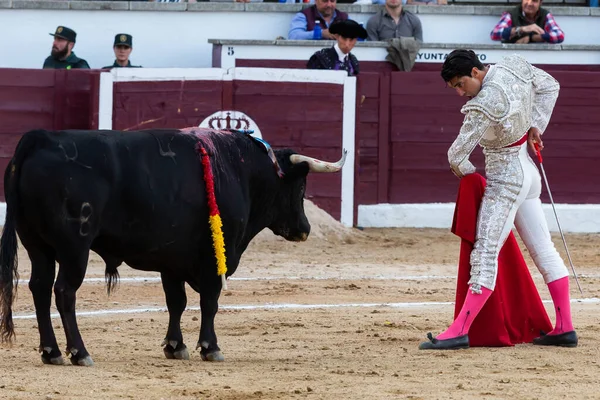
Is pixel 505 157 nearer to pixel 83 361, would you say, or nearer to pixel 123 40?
Answer: pixel 83 361

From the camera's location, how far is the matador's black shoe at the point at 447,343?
535 cm

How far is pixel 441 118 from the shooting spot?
11023mm

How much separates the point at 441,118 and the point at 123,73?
2.75 meters

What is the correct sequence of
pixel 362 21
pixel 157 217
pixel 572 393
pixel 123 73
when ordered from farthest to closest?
pixel 362 21 → pixel 123 73 → pixel 157 217 → pixel 572 393

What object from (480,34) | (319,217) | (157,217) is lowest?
(319,217)

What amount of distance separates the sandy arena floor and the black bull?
256 millimetres

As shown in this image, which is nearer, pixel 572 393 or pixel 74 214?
pixel 572 393

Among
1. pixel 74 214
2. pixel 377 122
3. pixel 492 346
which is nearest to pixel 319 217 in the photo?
pixel 377 122

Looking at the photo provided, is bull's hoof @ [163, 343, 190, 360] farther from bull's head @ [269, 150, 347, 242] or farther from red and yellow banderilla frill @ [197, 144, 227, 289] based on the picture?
bull's head @ [269, 150, 347, 242]

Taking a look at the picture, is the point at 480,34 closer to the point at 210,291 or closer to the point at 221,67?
the point at 221,67

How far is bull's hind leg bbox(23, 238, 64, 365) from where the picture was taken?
480 centimetres

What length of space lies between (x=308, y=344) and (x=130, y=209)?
113 cm

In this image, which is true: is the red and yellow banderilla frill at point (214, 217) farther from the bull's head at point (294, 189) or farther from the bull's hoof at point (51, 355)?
the bull's hoof at point (51, 355)

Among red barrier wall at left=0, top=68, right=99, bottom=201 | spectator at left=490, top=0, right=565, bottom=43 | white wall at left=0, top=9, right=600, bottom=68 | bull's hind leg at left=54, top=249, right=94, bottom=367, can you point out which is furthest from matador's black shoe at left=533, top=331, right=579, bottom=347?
white wall at left=0, top=9, right=600, bottom=68
